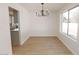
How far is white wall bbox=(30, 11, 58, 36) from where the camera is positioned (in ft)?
27.1

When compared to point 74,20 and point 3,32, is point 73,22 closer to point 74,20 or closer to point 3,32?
point 74,20

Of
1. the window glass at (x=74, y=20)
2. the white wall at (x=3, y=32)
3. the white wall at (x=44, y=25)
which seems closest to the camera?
the white wall at (x=3, y=32)

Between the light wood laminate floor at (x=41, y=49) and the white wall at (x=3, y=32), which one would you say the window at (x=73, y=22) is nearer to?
the light wood laminate floor at (x=41, y=49)

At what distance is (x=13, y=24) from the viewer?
5812 millimetres

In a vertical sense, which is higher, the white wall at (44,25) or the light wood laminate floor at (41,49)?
the white wall at (44,25)

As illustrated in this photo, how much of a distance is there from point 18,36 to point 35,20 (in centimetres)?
340

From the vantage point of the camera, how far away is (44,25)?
8328 mm

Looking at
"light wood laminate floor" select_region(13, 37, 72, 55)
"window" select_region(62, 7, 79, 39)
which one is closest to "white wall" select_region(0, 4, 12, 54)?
"light wood laminate floor" select_region(13, 37, 72, 55)

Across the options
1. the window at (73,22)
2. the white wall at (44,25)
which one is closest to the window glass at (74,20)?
the window at (73,22)

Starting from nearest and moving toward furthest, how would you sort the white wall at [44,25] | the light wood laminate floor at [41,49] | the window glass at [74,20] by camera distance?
the window glass at [74,20], the light wood laminate floor at [41,49], the white wall at [44,25]

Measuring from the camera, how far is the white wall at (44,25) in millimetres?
8258
